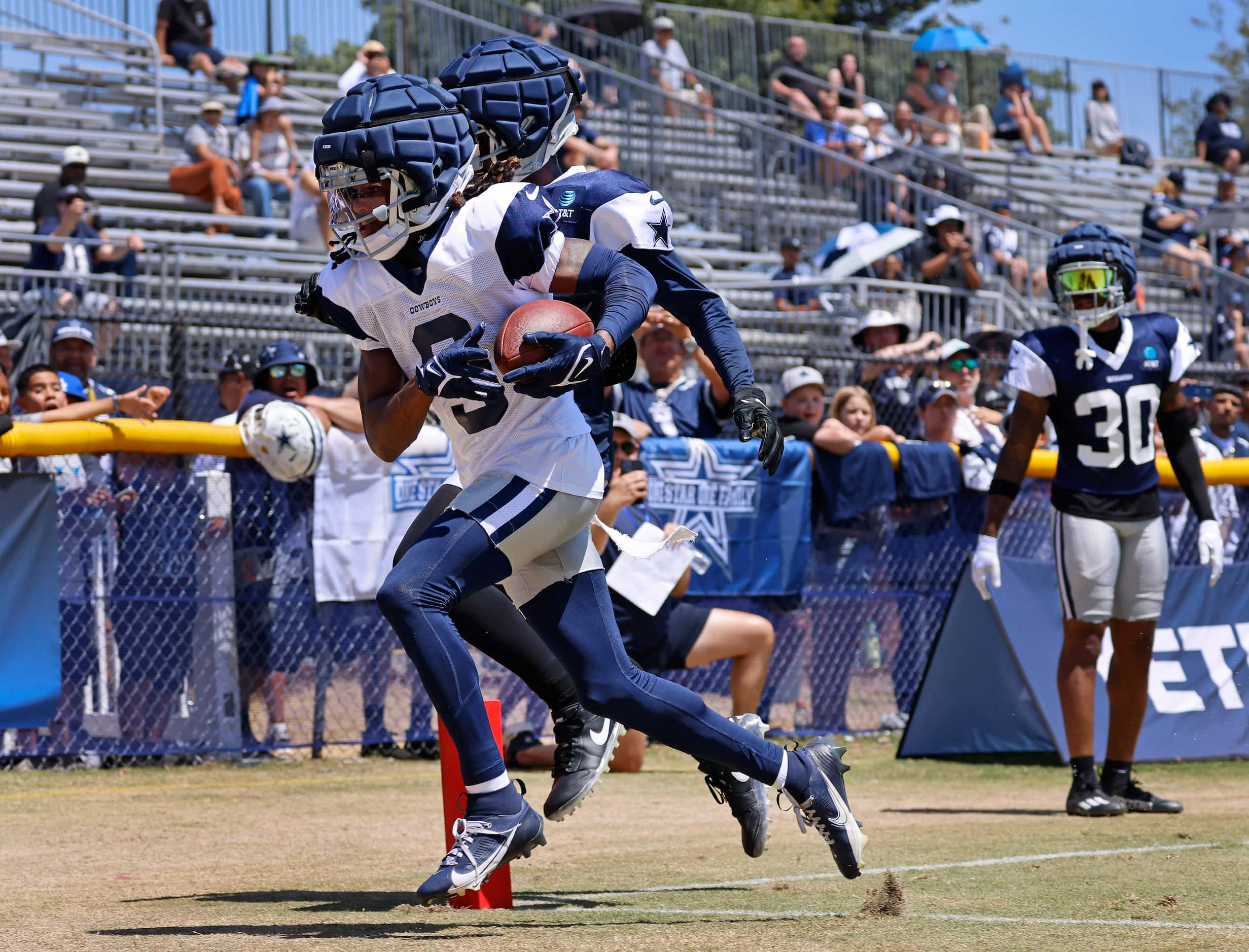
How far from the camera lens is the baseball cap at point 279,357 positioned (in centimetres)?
902

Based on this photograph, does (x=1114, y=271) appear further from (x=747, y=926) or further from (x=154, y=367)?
(x=154, y=367)

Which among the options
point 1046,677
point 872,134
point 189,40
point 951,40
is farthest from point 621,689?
point 951,40

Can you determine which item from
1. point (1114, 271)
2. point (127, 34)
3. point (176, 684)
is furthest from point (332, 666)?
point (127, 34)

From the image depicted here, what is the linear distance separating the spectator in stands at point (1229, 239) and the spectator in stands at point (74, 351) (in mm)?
13454

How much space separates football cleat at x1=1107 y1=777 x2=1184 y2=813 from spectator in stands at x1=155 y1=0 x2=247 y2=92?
44.1 feet

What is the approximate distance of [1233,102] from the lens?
28719 mm

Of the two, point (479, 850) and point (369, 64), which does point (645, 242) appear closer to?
A: point (479, 850)

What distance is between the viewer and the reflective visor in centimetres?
710

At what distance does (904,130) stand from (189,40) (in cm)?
861

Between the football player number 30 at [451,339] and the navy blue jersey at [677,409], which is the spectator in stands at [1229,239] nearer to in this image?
the navy blue jersey at [677,409]

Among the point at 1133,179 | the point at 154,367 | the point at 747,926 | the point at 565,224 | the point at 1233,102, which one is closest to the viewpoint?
the point at 747,926

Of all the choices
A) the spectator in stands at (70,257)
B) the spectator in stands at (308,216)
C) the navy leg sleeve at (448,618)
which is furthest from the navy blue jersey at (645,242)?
the spectator in stands at (308,216)

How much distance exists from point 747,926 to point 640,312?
1.62m

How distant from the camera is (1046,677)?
8539 mm
